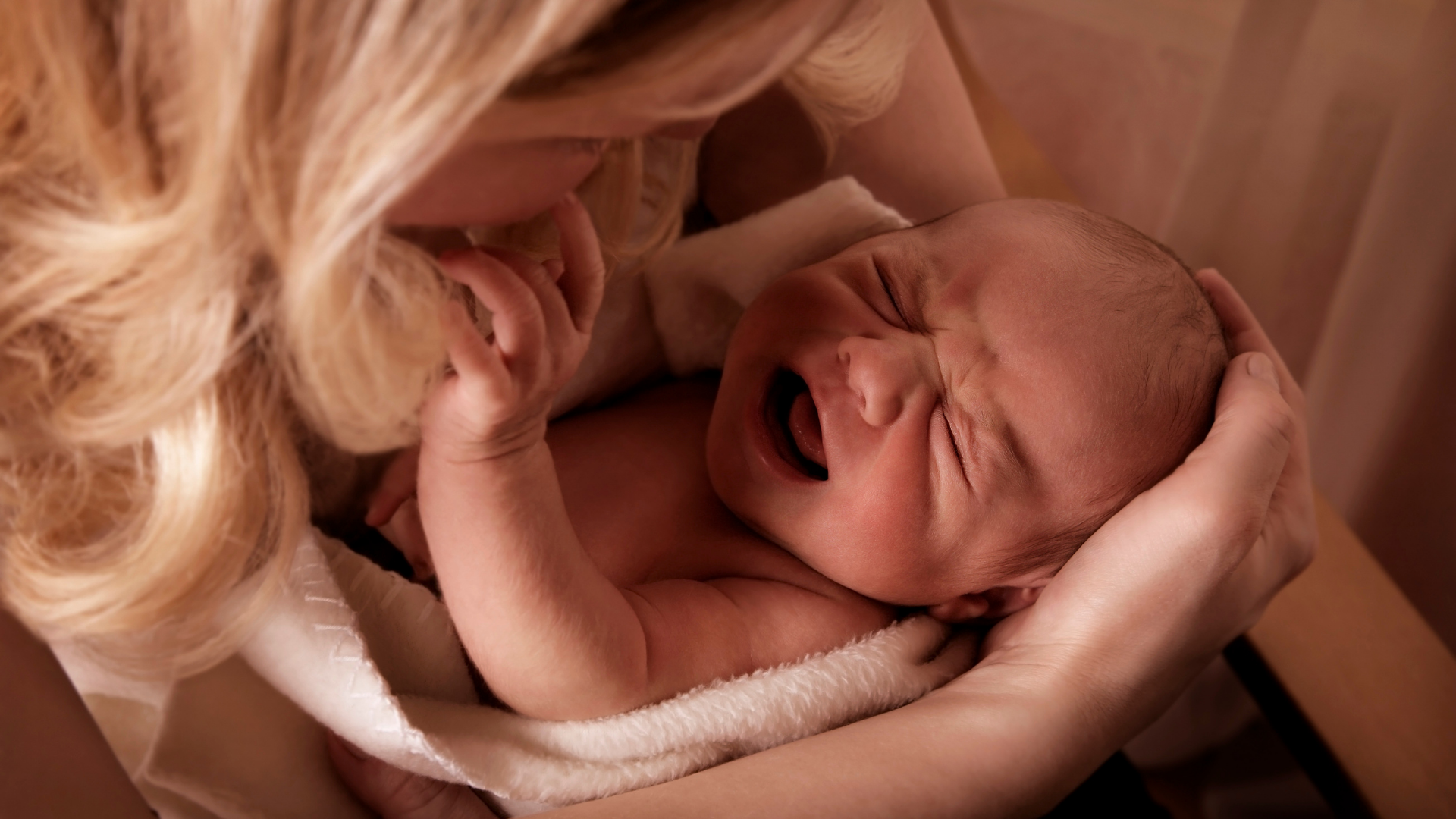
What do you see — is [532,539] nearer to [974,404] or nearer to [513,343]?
[513,343]

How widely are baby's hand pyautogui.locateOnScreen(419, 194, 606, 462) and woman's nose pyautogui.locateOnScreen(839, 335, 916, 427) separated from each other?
0.92 ft

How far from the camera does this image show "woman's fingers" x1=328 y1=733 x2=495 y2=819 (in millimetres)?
744

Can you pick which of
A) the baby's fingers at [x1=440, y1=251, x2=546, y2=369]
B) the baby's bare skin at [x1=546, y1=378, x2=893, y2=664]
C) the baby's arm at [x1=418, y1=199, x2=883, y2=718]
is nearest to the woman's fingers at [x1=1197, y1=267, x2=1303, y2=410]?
the baby's bare skin at [x1=546, y1=378, x2=893, y2=664]

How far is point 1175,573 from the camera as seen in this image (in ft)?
2.43

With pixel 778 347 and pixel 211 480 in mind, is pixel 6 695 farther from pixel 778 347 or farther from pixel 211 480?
pixel 778 347

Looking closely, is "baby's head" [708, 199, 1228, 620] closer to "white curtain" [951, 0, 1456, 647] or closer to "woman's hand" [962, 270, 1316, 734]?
"woman's hand" [962, 270, 1316, 734]

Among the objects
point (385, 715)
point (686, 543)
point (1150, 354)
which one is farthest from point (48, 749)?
point (1150, 354)

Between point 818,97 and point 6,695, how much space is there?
2.73 ft

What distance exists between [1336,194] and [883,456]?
1081 mm

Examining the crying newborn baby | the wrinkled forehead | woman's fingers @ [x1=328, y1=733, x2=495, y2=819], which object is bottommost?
woman's fingers @ [x1=328, y1=733, x2=495, y2=819]

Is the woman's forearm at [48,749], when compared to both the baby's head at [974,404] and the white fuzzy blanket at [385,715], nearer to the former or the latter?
the white fuzzy blanket at [385,715]

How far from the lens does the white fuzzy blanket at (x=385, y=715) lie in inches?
27.0

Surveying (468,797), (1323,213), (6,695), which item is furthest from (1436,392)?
(6,695)

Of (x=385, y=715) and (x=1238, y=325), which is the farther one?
(x=1238, y=325)
